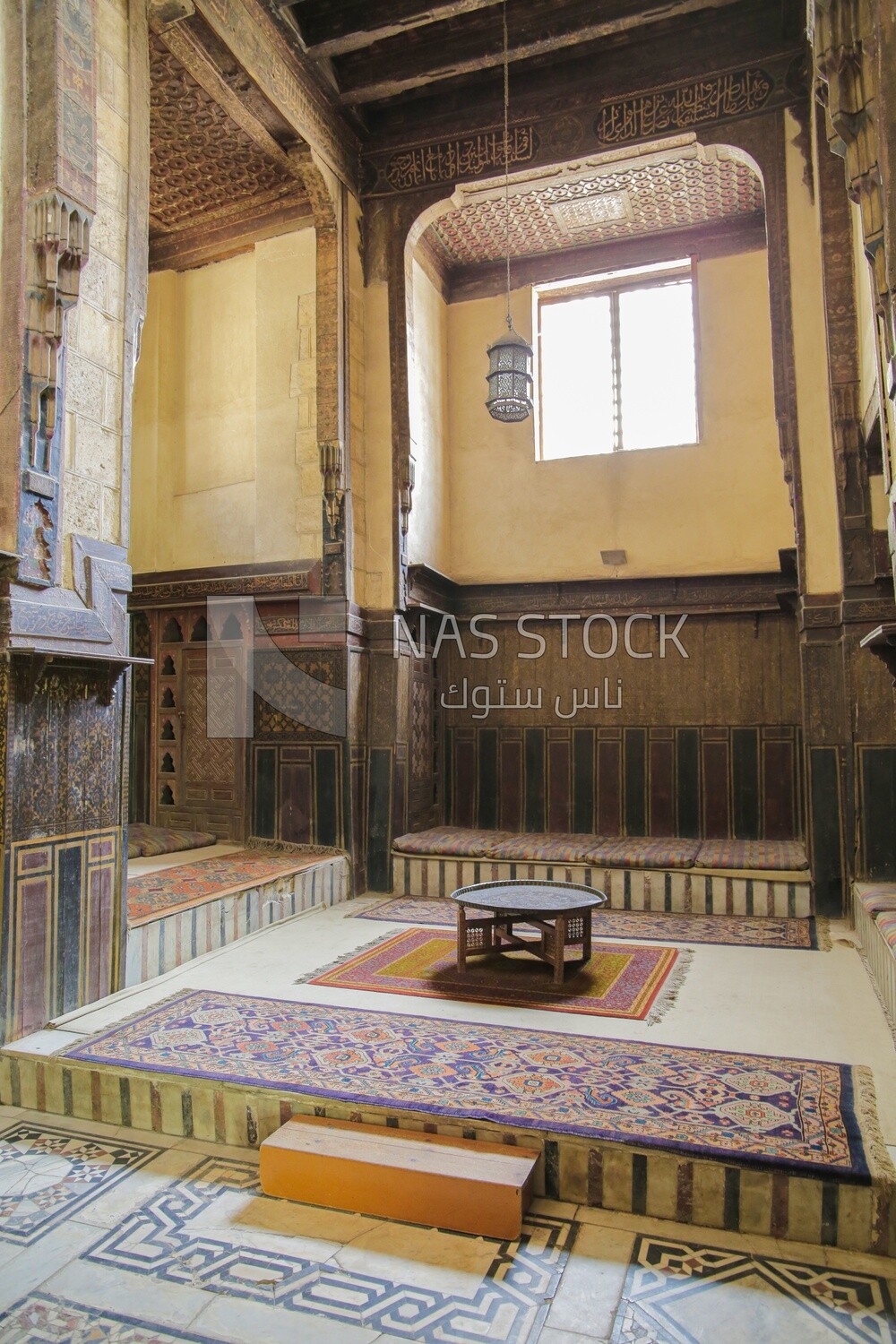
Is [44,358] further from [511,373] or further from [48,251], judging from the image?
[511,373]

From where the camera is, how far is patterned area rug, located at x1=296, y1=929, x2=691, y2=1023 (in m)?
4.12

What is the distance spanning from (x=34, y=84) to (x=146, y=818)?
16.4 feet

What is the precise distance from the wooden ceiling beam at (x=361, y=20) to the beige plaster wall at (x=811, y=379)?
2.26 metres

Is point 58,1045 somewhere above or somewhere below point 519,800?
below

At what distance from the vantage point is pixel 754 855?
6.21m

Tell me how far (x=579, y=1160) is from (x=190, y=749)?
16.4ft

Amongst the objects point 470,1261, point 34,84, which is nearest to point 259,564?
point 34,84

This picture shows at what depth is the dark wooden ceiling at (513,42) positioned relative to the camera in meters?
5.90

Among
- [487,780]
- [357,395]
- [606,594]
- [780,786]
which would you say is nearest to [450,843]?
[487,780]

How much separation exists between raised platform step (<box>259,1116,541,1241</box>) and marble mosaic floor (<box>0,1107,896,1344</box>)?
0.05 meters

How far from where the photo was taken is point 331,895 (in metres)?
6.43

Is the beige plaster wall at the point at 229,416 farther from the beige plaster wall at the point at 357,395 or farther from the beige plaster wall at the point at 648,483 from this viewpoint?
the beige plaster wall at the point at 648,483

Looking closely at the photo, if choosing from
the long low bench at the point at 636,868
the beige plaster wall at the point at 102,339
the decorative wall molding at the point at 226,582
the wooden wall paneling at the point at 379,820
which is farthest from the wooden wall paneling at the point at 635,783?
the beige plaster wall at the point at 102,339

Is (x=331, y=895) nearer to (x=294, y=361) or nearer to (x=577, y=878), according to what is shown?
(x=577, y=878)
